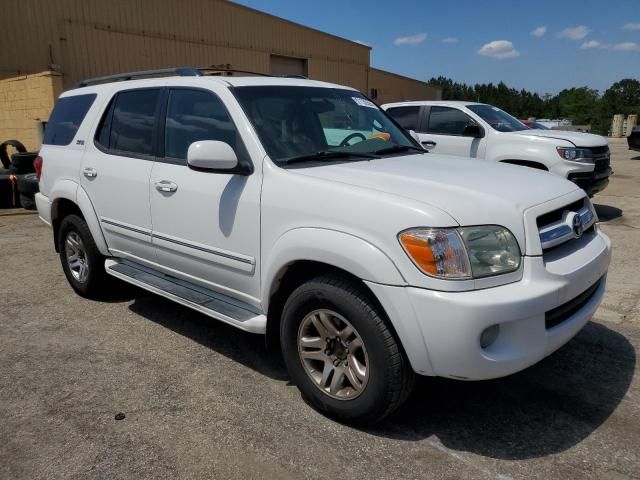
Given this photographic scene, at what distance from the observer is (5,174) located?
1022cm

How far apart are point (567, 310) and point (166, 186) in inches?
102

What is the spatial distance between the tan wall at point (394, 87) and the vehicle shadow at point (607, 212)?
23.2 m

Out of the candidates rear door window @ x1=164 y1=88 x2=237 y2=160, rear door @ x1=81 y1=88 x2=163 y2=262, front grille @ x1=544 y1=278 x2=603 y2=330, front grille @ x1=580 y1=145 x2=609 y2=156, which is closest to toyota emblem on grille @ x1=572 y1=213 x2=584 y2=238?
front grille @ x1=544 y1=278 x2=603 y2=330

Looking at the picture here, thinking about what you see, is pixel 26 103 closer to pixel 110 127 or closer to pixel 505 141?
pixel 110 127

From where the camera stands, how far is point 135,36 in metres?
17.1

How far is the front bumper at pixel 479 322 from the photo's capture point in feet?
7.80

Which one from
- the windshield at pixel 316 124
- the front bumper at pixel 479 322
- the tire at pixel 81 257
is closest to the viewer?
the front bumper at pixel 479 322

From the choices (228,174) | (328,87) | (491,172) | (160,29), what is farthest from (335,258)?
(160,29)

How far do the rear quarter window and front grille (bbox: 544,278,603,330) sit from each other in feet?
13.3

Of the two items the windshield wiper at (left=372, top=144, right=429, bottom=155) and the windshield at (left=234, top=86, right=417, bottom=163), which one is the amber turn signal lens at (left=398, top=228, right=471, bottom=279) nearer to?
the windshield at (left=234, top=86, right=417, bottom=163)

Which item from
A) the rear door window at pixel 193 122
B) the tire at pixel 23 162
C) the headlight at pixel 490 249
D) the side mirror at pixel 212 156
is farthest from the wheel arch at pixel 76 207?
the tire at pixel 23 162

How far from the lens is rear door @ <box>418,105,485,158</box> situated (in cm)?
823

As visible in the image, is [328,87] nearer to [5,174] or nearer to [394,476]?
[394,476]

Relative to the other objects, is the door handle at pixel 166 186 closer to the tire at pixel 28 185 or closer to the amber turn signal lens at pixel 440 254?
the amber turn signal lens at pixel 440 254
